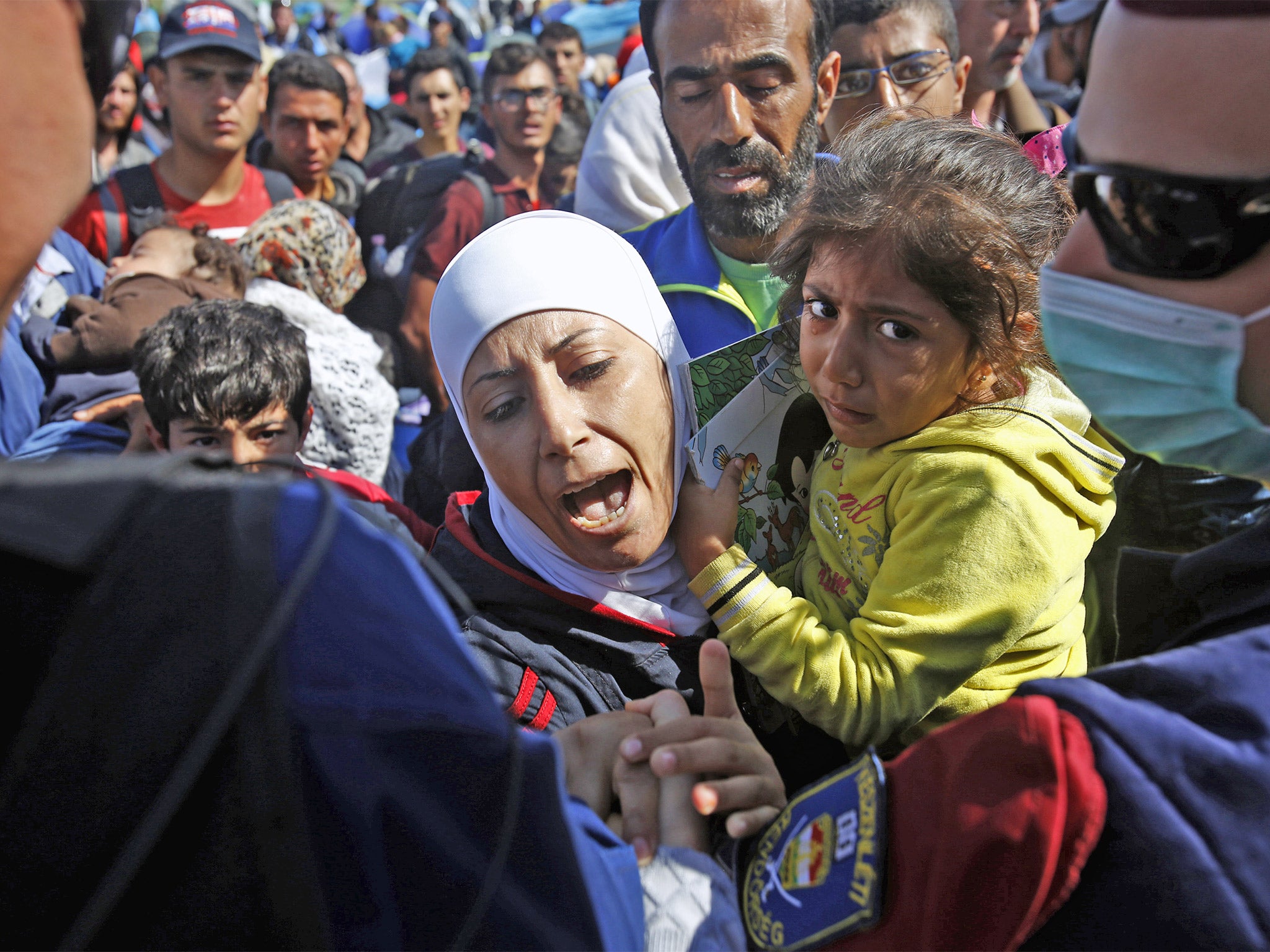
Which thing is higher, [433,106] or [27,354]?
[433,106]

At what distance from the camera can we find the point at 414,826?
0.81 meters

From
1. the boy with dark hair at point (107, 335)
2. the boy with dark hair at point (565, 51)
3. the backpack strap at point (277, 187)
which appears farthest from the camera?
the boy with dark hair at point (565, 51)

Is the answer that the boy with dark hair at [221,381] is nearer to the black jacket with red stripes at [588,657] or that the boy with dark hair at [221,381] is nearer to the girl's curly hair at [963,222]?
the black jacket with red stripes at [588,657]

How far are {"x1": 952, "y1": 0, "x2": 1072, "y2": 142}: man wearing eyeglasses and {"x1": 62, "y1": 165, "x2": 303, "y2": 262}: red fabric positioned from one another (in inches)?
132

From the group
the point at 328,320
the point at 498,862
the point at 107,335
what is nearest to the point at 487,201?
the point at 328,320

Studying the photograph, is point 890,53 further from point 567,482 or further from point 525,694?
point 525,694

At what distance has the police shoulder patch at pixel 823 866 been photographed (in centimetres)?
102

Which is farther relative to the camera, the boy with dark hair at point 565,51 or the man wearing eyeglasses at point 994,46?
the boy with dark hair at point 565,51

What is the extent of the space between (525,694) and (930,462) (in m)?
0.87

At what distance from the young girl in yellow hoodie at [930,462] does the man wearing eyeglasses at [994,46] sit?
242 centimetres

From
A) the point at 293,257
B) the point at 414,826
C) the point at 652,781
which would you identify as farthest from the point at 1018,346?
the point at 293,257

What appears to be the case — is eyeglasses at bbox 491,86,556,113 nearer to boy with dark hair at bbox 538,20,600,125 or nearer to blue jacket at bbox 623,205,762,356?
boy with dark hair at bbox 538,20,600,125

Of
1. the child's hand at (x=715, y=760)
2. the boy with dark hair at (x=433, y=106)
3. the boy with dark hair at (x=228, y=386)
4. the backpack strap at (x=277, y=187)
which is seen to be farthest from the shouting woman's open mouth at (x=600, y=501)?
the boy with dark hair at (x=433, y=106)

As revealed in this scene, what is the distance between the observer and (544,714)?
1.72 metres
